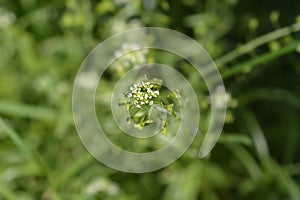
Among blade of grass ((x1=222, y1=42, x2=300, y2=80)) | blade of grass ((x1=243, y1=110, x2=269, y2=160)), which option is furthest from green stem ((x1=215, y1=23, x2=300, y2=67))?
blade of grass ((x1=243, y1=110, x2=269, y2=160))

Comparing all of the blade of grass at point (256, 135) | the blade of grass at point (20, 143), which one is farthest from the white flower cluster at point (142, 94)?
the blade of grass at point (256, 135)

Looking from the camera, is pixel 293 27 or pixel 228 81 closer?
pixel 293 27

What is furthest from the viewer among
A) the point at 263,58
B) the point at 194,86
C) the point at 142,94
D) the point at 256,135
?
the point at 256,135

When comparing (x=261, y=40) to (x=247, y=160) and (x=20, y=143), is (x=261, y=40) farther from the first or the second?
(x=20, y=143)

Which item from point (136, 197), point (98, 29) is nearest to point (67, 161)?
point (136, 197)

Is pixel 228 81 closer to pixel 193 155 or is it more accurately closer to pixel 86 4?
pixel 193 155

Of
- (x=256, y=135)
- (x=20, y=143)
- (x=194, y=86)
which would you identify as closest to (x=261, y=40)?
(x=194, y=86)

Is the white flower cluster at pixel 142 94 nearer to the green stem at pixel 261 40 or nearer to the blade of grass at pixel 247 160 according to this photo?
the green stem at pixel 261 40
